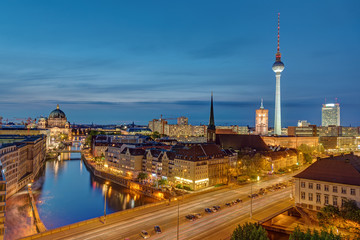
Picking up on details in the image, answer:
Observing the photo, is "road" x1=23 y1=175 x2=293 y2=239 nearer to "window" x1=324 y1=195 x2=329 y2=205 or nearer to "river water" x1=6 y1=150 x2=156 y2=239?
"window" x1=324 y1=195 x2=329 y2=205

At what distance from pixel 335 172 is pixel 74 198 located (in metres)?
45.4

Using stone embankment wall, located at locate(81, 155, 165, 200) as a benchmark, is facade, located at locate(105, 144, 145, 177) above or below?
above

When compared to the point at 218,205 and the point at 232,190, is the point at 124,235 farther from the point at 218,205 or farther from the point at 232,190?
the point at 232,190

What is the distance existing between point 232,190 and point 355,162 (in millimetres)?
19536

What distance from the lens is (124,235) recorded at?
89.2ft

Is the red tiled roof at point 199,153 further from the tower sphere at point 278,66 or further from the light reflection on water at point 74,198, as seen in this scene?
the tower sphere at point 278,66

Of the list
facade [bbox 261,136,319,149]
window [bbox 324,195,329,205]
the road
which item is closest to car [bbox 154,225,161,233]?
the road

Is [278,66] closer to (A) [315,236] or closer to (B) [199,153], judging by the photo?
(B) [199,153]

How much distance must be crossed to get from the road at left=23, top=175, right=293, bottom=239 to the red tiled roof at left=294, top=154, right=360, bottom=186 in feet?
20.8

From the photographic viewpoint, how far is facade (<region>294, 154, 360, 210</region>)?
31969mm

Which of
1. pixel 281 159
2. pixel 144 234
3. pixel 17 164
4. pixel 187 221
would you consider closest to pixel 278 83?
pixel 281 159

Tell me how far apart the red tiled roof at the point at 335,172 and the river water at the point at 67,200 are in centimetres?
2832

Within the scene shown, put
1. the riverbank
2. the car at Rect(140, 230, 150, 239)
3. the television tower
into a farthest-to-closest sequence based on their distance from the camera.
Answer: the television tower
the riverbank
the car at Rect(140, 230, 150, 239)

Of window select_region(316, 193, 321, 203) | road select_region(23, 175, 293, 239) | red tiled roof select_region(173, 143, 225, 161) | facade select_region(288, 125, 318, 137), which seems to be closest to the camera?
road select_region(23, 175, 293, 239)
